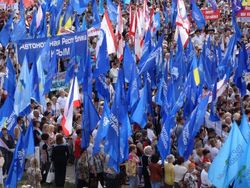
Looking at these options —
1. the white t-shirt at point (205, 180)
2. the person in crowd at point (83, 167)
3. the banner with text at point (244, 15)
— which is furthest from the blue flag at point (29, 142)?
the banner with text at point (244, 15)

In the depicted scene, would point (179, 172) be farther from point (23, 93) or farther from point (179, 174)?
point (23, 93)

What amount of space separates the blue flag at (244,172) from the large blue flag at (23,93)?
589cm

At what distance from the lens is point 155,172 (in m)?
17.3

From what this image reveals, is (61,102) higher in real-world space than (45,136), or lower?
higher

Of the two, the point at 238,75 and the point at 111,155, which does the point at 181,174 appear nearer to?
the point at 111,155

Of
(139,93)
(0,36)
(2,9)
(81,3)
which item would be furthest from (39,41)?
(2,9)

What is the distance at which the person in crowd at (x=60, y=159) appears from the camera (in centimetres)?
1823

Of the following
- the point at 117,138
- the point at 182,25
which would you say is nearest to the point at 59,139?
the point at 117,138

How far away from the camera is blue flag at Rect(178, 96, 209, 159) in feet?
58.1

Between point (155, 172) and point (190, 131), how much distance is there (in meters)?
1.36

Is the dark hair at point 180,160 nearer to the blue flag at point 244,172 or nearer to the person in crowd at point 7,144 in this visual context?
the blue flag at point 244,172

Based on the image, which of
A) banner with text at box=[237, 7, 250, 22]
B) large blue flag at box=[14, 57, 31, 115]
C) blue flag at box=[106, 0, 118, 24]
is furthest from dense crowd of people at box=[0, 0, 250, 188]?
blue flag at box=[106, 0, 118, 24]

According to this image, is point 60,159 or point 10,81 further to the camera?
point 10,81

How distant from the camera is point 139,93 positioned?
68.6 feet
